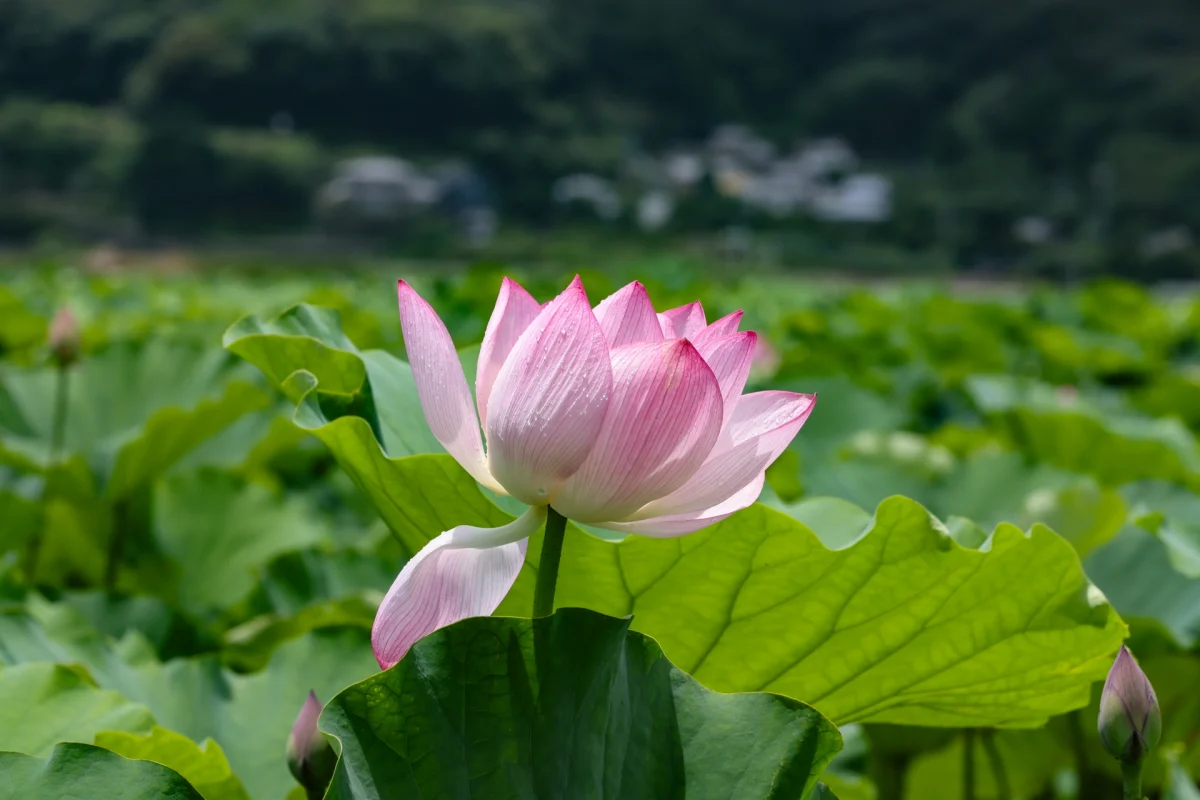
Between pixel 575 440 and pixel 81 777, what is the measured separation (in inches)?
8.5

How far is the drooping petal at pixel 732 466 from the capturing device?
0.47 m

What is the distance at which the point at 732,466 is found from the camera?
0.47 m

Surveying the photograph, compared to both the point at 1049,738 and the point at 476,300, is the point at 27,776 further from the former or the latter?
the point at 476,300

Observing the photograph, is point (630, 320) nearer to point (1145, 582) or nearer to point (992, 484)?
point (1145, 582)

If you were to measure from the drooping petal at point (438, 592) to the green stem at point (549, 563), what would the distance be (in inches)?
0.9

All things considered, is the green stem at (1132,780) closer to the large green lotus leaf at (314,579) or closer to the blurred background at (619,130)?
the large green lotus leaf at (314,579)

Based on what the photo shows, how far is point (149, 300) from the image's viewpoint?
429cm

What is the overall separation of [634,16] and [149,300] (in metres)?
53.0

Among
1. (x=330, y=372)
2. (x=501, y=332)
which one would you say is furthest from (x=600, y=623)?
(x=330, y=372)

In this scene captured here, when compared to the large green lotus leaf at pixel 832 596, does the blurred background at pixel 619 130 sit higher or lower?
lower

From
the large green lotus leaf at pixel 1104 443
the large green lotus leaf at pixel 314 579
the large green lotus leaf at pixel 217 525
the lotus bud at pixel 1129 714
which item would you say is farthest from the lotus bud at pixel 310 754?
the large green lotus leaf at pixel 1104 443

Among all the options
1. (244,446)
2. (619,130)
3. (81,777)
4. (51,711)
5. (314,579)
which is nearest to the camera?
(81,777)

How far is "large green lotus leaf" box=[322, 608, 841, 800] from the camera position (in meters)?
0.44

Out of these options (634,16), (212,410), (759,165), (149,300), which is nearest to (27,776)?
(212,410)
